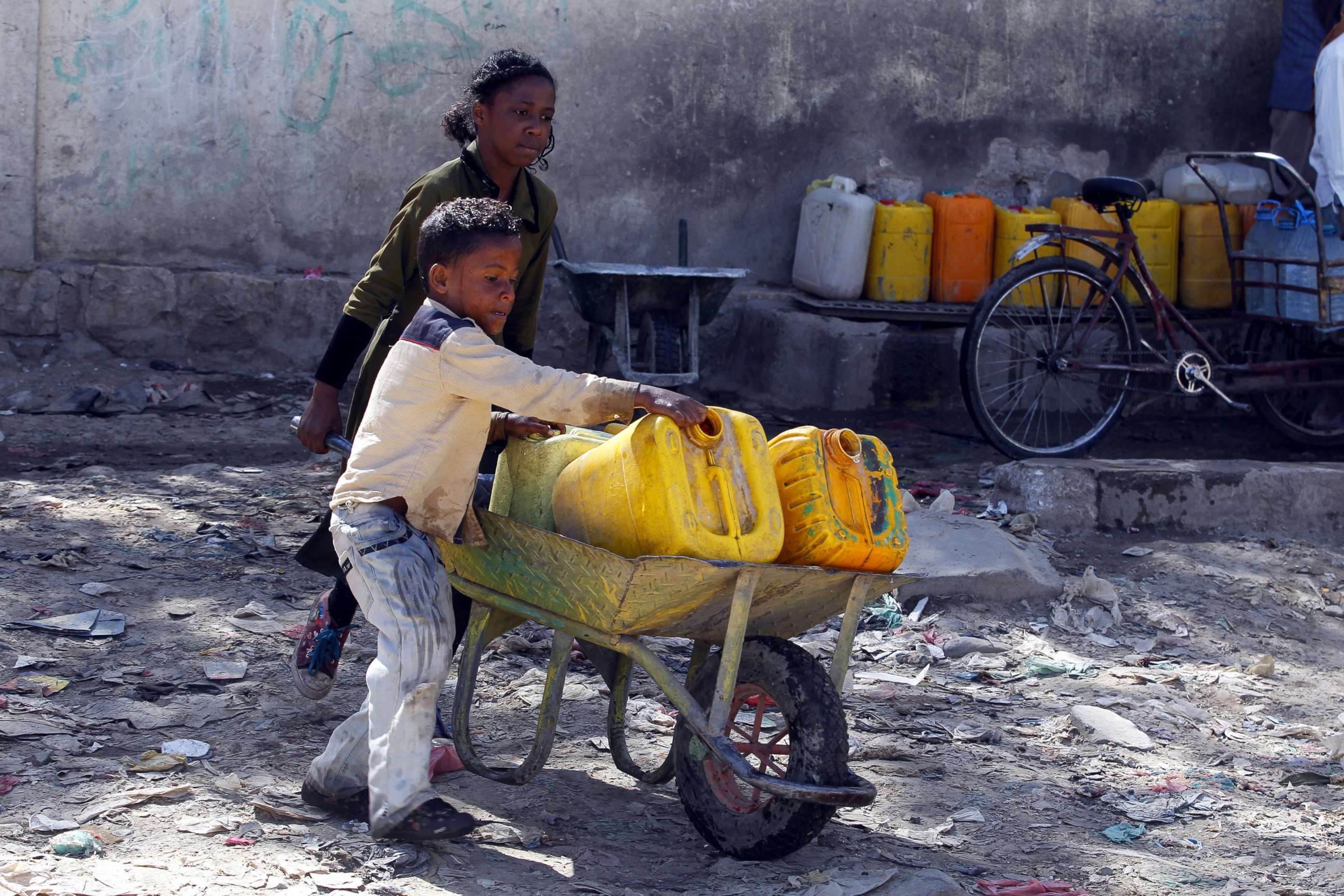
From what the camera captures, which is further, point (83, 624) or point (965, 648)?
point (965, 648)

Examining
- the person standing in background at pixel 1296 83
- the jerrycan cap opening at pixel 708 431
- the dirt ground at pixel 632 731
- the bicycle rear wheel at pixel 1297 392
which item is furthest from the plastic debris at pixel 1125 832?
the person standing in background at pixel 1296 83

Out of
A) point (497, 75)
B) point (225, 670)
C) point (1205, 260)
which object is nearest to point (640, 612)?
point (497, 75)

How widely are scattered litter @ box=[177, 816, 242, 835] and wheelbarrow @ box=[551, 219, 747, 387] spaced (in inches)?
149

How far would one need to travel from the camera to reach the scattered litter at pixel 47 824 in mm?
2727

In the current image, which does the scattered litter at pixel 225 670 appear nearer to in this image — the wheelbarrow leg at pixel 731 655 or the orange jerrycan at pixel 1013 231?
the wheelbarrow leg at pixel 731 655

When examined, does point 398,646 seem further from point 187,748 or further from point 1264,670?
point 1264,670

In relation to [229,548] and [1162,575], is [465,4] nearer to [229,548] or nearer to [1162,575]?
[229,548]

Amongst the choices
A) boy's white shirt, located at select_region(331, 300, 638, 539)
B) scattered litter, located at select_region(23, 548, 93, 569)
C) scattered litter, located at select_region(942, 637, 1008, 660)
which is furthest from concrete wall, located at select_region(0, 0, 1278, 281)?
boy's white shirt, located at select_region(331, 300, 638, 539)

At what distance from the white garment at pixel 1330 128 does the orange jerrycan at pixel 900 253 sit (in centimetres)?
201

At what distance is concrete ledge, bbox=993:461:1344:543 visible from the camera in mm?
5547

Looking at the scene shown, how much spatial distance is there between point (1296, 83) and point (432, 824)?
733 centimetres

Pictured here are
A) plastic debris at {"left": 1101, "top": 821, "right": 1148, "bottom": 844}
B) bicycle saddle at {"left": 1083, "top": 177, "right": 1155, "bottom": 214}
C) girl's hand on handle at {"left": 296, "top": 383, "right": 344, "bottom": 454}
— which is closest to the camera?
plastic debris at {"left": 1101, "top": 821, "right": 1148, "bottom": 844}

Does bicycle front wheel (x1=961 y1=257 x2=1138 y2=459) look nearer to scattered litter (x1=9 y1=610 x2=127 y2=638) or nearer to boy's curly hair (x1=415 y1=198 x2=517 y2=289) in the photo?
boy's curly hair (x1=415 y1=198 x2=517 y2=289)

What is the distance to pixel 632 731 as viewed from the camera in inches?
142
